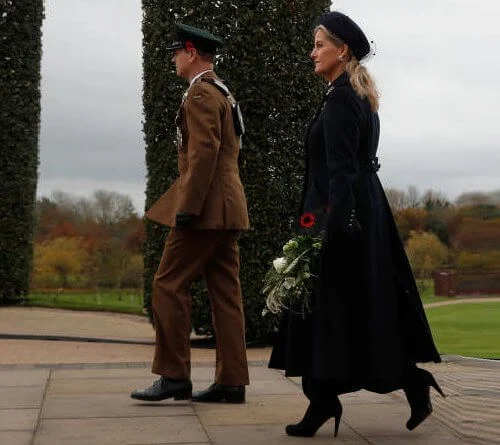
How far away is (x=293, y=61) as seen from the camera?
27.7 feet

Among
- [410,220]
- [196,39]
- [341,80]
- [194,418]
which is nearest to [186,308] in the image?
[194,418]

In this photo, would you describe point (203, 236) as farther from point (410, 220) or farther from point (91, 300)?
point (410, 220)

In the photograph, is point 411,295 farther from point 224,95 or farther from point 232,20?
point 232,20

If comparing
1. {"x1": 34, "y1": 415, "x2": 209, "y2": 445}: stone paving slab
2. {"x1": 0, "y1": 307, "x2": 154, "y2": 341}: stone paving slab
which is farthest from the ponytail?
{"x1": 0, "y1": 307, "x2": 154, "y2": 341}: stone paving slab

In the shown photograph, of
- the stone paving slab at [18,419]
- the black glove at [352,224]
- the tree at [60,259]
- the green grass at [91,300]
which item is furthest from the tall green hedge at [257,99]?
the tree at [60,259]

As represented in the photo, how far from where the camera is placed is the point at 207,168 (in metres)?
5.20

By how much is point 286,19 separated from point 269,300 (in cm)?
446

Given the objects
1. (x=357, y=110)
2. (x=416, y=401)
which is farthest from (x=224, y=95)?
(x=416, y=401)

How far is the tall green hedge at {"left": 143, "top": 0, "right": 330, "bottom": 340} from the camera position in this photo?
8328mm

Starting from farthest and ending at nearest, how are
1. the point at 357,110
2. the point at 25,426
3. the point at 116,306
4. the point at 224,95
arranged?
the point at 116,306 → the point at 224,95 → the point at 25,426 → the point at 357,110

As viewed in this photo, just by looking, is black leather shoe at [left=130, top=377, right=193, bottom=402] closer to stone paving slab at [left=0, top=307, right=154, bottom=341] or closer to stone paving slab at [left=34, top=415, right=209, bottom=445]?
stone paving slab at [left=34, top=415, right=209, bottom=445]

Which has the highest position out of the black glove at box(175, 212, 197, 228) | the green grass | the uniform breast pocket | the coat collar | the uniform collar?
the uniform collar

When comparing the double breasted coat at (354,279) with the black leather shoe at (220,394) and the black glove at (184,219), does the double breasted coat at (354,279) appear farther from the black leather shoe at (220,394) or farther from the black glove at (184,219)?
the black leather shoe at (220,394)

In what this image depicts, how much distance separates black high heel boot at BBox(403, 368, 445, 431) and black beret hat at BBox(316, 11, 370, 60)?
152cm
